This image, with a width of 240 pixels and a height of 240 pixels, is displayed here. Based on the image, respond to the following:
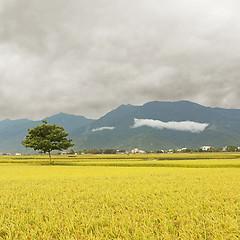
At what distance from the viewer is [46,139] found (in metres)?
60.6

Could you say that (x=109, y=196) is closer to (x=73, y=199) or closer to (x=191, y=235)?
(x=73, y=199)

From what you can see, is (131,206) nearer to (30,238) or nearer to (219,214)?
(219,214)

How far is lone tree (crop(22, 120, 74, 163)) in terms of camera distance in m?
59.1

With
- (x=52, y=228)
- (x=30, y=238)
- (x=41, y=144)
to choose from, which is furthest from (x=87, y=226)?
(x=41, y=144)

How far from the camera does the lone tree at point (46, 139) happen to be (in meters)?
59.1

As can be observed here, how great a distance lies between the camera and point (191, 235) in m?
5.66

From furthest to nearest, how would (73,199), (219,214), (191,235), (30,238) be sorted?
1. (73,199)
2. (219,214)
3. (30,238)
4. (191,235)

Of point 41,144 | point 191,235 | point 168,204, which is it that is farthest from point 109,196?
point 41,144

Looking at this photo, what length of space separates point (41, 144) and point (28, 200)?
2056 inches

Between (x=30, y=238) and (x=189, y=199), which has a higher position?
(x=30, y=238)

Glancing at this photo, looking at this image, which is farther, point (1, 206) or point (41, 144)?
point (41, 144)

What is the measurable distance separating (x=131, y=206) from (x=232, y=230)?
4529 mm

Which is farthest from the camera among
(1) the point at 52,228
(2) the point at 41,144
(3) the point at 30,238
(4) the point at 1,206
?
(2) the point at 41,144

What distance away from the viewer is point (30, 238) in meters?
6.07
